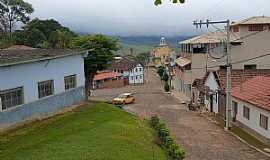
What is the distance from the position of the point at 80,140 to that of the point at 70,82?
10.3 m

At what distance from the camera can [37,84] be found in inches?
883

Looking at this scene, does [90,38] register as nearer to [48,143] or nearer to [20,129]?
[20,129]

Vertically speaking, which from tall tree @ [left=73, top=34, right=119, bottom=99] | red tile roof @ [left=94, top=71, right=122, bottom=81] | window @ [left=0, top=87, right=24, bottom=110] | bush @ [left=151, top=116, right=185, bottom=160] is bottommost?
bush @ [left=151, top=116, right=185, bottom=160]

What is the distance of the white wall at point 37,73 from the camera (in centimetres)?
1989

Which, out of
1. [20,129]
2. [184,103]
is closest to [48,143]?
[20,129]

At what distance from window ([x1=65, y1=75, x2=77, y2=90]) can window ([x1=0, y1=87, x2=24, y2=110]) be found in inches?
208

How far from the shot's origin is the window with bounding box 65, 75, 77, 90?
26094 mm

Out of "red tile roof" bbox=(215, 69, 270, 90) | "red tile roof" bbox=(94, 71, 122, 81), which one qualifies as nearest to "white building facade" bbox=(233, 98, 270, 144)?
"red tile roof" bbox=(215, 69, 270, 90)

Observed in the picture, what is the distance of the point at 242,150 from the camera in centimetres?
2139

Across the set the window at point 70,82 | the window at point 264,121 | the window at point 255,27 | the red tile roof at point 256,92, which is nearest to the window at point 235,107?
the red tile roof at point 256,92

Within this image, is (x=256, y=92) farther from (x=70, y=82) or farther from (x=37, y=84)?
(x=37, y=84)

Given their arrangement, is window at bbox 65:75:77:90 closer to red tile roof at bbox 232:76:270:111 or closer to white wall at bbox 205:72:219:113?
red tile roof at bbox 232:76:270:111

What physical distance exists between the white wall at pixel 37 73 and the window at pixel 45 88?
28 cm

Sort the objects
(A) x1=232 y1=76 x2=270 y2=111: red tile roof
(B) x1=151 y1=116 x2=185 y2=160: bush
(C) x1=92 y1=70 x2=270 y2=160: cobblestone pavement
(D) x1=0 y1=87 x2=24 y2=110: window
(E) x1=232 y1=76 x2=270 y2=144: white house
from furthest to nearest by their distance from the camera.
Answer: (A) x1=232 y1=76 x2=270 y2=111: red tile roof < (E) x1=232 y1=76 x2=270 y2=144: white house < (C) x1=92 y1=70 x2=270 y2=160: cobblestone pavement < (D) x1=0 y1=87 x2=24 y2=110: window < (B) x1=151 y1=116 x2=185 y2=160: bush
